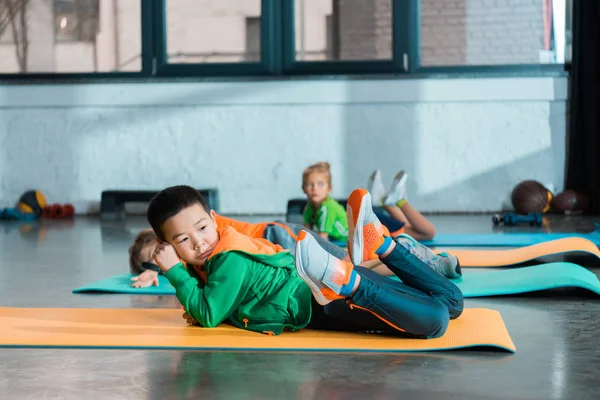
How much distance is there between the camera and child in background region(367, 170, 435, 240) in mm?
4652

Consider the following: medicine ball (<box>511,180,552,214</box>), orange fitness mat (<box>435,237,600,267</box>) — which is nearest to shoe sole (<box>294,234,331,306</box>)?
orange fitness mat (<box>435,237,600,267</box>)

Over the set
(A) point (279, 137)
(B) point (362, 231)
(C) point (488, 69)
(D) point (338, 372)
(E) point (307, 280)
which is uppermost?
(C) point (488, 69)

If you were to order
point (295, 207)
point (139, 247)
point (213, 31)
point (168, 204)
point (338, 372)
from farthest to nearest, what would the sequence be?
point (213, 31) < point (295, 207) < point (139, 247) < point (168, 204) < point (338, 372)

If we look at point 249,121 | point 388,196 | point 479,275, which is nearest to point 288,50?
point 249,121

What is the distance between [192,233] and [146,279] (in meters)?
1.22

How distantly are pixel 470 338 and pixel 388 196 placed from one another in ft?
7.39

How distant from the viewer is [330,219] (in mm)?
4746

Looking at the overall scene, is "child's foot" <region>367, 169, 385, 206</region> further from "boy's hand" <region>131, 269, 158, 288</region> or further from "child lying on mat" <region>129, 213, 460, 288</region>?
Answer: "boy's hand" <region>131, 269, 158, 288</region>

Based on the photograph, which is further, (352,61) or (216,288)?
(352,61)

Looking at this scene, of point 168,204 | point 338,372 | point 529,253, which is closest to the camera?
point 338,372

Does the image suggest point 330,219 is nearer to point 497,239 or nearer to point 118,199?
point 497,239

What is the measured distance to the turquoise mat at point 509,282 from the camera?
10.6 feet

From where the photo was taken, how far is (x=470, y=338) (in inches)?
96.1

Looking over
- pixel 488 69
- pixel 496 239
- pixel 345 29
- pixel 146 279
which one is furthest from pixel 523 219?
pixel 146 279
